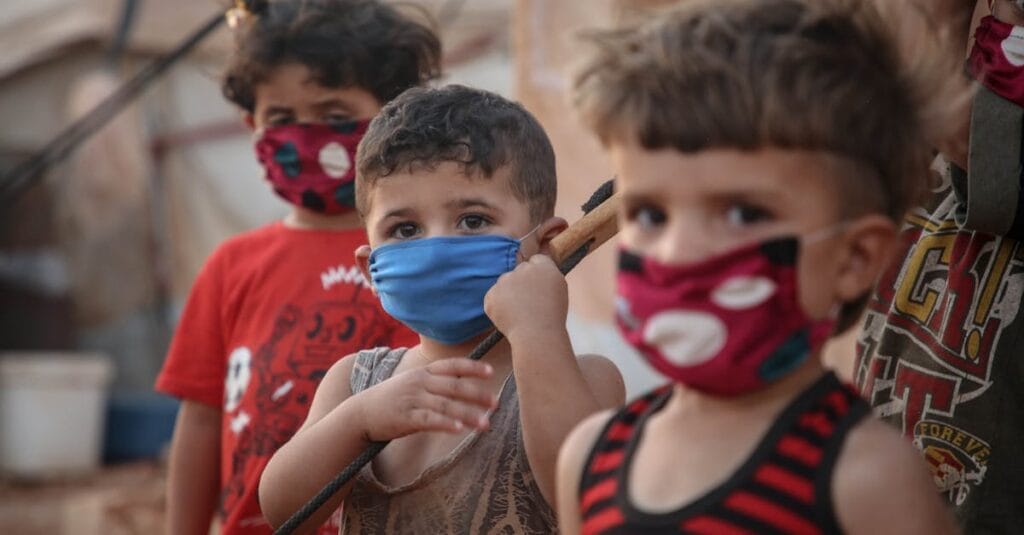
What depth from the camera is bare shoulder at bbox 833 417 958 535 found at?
1900 millimetres

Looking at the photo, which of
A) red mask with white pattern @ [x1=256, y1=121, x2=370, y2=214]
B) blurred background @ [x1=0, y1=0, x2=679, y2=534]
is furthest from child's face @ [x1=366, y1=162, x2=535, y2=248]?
blurred background @ [x1=0, y1=0, x2=679, y2=534]

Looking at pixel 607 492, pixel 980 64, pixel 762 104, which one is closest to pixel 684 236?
pixel 762 104

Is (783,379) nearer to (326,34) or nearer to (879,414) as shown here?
(879,414)

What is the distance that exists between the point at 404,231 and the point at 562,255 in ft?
1.06

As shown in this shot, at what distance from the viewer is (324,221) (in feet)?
12.6

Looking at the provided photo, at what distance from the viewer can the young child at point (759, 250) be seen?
196 cm

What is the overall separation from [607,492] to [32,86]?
11223mm

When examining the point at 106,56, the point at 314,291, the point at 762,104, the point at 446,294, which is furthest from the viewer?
the point at 106,56

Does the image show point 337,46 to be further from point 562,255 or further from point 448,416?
point 448,416

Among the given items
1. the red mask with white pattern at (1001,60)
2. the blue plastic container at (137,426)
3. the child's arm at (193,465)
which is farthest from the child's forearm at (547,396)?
the blue plastic container at (137,426)

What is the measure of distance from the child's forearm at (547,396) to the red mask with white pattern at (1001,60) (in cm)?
92

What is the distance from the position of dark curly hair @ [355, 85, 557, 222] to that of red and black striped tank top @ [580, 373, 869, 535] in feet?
2.89

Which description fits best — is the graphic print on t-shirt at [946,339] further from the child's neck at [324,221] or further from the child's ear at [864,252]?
the child's neck at [324,221]

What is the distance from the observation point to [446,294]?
2.73m
